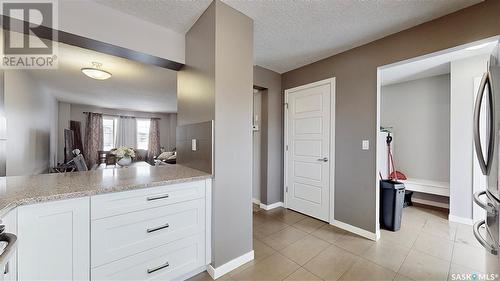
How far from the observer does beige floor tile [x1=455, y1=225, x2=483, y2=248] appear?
6.86ft

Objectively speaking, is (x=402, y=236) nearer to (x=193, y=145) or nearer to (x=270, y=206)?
(x=270, y=206)

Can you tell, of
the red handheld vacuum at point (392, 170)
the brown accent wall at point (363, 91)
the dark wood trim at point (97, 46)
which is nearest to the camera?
the dark wood trim at point (97, 46)

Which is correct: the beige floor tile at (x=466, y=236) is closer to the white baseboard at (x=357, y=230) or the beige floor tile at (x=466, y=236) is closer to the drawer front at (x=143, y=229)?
the white baseboard at (x=357, y=230)

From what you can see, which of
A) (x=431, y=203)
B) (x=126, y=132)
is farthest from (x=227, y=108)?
(x=126, y=132)

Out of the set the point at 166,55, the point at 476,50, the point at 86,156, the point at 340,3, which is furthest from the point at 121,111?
the point at 476,50

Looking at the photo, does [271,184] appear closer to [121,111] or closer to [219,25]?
[219,25]

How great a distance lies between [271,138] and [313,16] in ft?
5.92

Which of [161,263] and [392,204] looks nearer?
[161,263]

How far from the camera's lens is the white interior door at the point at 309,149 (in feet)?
8.87

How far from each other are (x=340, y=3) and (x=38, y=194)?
8.14ft

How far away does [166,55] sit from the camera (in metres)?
2.01

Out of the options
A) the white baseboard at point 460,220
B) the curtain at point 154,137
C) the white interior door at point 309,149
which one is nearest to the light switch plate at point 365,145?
the white interior door at point 309,149

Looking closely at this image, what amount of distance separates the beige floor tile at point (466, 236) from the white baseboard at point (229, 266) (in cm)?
234

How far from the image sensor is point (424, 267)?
172 cm
